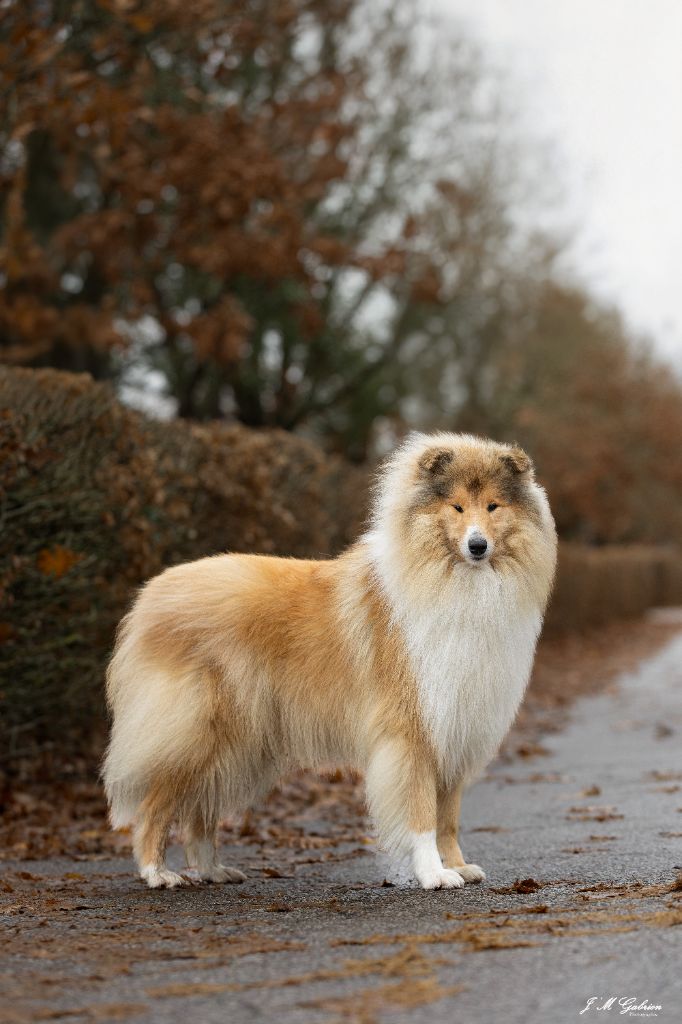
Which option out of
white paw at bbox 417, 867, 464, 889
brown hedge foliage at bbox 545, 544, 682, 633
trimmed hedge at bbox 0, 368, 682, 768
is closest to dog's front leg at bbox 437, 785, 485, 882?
white paw at bbox 417, 867, 464, 889

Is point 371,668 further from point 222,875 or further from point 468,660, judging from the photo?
point 222,875

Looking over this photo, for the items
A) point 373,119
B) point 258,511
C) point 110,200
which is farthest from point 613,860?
point 373,119

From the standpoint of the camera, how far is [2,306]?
54.5ft

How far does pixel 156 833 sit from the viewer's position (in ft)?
20.1

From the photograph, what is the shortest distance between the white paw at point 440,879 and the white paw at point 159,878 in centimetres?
118

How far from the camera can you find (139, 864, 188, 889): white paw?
6.02 meters

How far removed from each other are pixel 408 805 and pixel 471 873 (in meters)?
0.46

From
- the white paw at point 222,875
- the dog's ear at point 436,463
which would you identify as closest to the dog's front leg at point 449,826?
the white paw at point 222,875

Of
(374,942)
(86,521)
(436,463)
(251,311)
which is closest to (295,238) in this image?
(251,311)

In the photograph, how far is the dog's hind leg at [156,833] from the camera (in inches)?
239

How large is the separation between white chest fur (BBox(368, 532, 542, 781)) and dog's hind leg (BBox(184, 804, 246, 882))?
1193mm

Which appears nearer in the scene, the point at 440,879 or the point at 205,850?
the point at 440,879

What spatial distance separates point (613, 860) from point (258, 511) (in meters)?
5.11

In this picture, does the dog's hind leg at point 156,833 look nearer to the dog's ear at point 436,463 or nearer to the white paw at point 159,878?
the white paw at point 159,878
